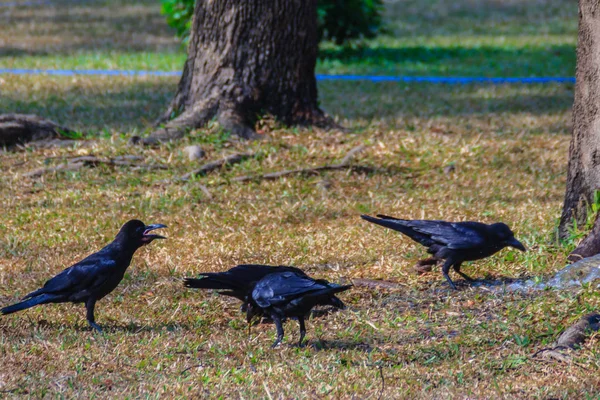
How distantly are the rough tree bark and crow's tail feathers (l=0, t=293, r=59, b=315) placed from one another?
10.8 feet

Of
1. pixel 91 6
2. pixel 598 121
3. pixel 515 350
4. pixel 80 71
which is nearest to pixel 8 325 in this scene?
pixel 515 350

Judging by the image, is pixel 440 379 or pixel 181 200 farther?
pixel 181 200

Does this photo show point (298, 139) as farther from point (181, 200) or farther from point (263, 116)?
point (181, 200)

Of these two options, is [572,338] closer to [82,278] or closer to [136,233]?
[136,233]

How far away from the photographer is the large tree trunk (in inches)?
366

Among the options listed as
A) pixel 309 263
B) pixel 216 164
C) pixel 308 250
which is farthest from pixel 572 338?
pixel 216 164

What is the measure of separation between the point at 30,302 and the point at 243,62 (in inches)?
196

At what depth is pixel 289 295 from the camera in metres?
4.61

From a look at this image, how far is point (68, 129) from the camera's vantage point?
9766 millimetres

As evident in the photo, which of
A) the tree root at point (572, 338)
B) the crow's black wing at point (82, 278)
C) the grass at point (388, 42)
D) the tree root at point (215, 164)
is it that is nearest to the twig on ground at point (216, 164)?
the tree root at point (215, 164)

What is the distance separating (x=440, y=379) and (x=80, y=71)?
37.3ft

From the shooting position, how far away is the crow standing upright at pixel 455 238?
18.3 feet

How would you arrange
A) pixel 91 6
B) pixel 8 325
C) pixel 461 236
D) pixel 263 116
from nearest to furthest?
pixel 8 325 < pixel 461 236 < pixel 263 116 < pixel 91 6

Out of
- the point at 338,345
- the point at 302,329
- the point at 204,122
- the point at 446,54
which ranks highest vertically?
the point at 446,54
